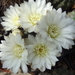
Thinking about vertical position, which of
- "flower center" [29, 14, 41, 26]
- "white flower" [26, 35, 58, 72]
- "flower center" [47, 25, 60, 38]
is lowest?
"white flower" [26, 35, 58, 72]

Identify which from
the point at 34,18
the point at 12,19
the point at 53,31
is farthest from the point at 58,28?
the point at 12,19

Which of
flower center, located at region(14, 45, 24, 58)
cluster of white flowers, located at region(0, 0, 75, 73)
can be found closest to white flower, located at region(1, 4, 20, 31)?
cluster of white flowers, located at region(0, 0, 75, 73)

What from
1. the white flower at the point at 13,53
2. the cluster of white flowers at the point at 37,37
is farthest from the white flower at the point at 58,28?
the white flower at the point at 13,53

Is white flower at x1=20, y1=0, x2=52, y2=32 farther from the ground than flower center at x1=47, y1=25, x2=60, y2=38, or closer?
farther from the ground

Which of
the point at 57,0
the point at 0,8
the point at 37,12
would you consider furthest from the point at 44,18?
the point at 0,8

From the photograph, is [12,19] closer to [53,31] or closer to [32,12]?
[32,12]

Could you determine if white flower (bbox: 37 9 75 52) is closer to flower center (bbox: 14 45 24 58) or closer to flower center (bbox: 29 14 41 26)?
flower center (bbox: 29 14 41 26)

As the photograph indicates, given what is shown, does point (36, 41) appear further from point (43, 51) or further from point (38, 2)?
point (38, 2)
